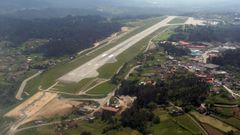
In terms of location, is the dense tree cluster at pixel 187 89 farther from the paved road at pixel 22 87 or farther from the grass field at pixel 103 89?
the paved road at pixel 22 87

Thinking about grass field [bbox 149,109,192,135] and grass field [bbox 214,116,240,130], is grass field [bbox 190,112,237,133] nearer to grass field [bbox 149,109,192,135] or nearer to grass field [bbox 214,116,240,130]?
grass field [bbox 214,116,240,130]

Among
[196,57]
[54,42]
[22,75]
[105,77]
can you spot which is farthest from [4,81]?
[196,57]

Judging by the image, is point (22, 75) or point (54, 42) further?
point (54, 42)

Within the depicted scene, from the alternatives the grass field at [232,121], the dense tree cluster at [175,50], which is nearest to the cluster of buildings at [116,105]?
the grass field at [232,121]

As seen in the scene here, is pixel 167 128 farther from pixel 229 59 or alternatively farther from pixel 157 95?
pixel 229 59

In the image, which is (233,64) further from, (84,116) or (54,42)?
(54,42)

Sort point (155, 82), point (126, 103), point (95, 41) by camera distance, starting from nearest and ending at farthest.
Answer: point (126, 103)
point (155, 82)
point (95, 41)
